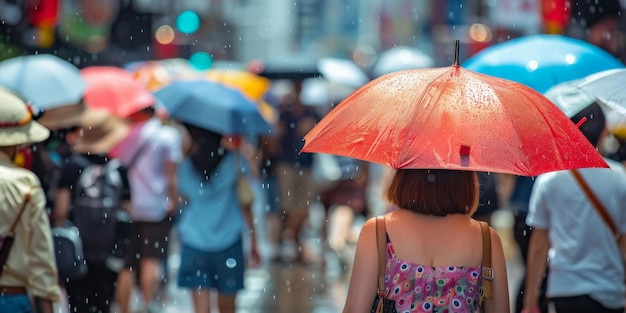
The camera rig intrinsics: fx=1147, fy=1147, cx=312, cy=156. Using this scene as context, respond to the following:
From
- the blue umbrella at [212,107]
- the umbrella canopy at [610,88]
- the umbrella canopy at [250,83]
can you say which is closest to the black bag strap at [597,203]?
the umbrella canopy at [610,88]

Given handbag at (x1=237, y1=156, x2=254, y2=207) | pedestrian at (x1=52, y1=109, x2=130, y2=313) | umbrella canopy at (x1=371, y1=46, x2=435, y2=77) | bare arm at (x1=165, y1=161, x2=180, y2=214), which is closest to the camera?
pedestrian at (x1=52, y1=109, x2=130, y2=313)

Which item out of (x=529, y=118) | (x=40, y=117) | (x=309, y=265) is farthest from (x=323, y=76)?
(x=529, y=118)

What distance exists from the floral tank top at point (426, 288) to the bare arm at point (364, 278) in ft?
0.19

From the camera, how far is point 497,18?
22.2 meters

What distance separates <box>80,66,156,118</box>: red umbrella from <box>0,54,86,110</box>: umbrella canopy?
1.29 metres

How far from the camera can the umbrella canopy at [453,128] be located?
13.9ft

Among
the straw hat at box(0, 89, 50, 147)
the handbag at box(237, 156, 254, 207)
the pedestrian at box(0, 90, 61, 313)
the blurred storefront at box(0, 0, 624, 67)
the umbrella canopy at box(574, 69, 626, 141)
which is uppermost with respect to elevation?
the umbrella canopy at box(574, 69, 626, 141)

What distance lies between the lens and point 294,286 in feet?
39.5

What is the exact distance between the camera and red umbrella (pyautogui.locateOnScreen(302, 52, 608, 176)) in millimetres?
4223

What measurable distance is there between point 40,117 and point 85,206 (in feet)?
2.40

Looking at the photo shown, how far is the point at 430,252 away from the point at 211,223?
3964 millimetres

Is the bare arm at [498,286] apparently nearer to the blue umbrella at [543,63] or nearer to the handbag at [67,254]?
the blue umbrella at [543,63]

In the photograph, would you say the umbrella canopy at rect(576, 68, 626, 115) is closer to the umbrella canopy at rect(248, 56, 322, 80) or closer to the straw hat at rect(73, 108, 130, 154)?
the straw hat at rect(73, 108, 130, 154)

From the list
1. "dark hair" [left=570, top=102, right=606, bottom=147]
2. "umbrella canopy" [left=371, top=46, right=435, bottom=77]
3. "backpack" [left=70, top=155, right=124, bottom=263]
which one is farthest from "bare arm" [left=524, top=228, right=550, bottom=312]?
"umbrella canopy" [left=371, top=46, right=435, bottom=77]
